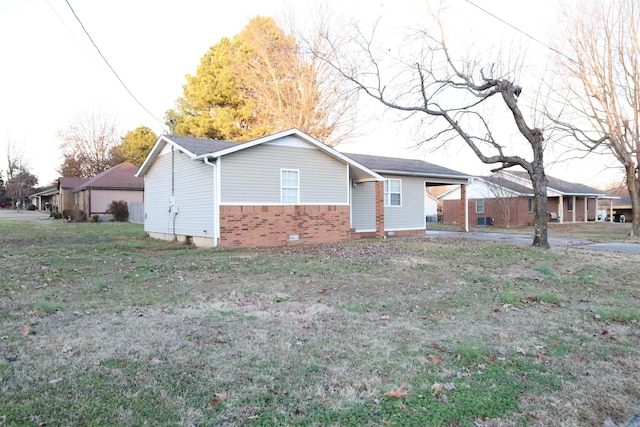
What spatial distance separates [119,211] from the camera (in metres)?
31.4

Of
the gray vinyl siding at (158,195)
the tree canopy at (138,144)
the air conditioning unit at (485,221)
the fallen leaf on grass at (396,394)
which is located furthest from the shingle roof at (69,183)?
the fallen leaf on grass at (396,394)

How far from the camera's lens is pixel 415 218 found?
69.1 ft

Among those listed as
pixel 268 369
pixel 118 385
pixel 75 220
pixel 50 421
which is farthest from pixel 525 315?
pixel 75 220

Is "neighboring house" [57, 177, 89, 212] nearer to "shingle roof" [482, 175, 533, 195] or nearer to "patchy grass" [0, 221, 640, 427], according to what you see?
"patchy grass" [0, 221, 640, 427]

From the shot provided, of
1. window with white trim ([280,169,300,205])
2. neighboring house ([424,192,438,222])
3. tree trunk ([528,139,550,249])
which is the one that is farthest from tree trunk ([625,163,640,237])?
neighboring house ([424,192,438,222])

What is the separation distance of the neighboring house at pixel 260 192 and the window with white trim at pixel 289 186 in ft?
0.11

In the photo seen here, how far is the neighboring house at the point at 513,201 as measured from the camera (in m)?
33.8

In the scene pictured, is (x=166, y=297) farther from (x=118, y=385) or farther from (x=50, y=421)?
(x=50, y=421)

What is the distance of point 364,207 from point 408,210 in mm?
2595

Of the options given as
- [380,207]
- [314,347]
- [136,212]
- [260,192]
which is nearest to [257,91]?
[136,212]

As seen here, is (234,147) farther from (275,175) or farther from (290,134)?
(290,134)

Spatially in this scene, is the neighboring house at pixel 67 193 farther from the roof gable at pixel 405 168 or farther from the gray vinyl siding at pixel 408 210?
the gray vinyl siding at pixel 408 210

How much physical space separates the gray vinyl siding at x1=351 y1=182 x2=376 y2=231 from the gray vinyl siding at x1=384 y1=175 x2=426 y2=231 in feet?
2.30

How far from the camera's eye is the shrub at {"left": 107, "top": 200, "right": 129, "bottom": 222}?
3136 cm
